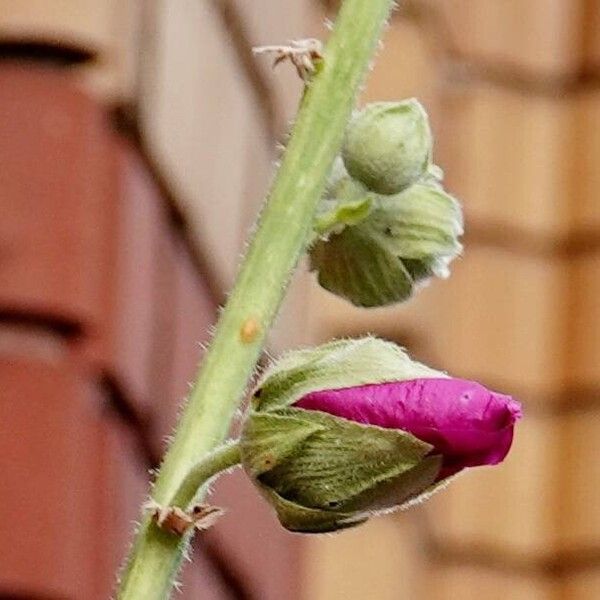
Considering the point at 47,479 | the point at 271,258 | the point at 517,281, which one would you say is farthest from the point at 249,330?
the point at 517,281

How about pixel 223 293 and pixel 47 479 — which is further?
pixel 223 293

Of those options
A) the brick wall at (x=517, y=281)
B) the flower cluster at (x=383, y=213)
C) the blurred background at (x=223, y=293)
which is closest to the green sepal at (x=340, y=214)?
the flower cluster at (x=383, y=213)

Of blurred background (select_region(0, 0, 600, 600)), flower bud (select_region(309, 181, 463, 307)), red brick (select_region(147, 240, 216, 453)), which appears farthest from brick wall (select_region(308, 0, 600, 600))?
flower bud (select_region(309, 181, 463, 307))

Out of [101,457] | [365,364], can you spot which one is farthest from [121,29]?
[365,364]

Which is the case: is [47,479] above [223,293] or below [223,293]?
below

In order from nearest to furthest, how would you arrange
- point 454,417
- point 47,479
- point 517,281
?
point 454,417 < point 47,479 < point 517,281

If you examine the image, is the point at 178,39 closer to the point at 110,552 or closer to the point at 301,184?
the point at 110,552

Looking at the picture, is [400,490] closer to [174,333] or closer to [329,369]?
[329,369]
